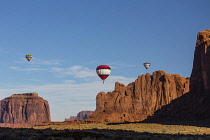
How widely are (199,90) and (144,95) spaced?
218 feet

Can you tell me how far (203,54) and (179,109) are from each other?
68.4 ft

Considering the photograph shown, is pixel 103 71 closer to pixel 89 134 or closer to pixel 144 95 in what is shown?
pixel 89 134

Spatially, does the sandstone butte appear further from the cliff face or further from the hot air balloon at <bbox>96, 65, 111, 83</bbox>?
the cliff face

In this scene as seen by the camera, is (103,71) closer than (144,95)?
Yes

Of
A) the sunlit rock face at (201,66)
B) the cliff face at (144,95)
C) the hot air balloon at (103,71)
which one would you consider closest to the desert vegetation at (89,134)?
the hot air balloon at (103,71)

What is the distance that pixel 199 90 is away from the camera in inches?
4776

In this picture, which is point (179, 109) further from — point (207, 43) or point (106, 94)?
point (106, 94)

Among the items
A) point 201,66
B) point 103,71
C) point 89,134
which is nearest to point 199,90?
point 201,66

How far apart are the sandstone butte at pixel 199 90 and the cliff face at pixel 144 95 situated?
41.7m

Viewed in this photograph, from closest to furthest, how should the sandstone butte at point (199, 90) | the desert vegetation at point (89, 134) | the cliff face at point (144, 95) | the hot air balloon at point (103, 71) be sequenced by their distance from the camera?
1. the desert vegetation at point (89, 134)
2. the hot air balloon at point (103, 71)
3. the sandstone butte at point (199, 90)
4. the cliff face at point (144, 95)

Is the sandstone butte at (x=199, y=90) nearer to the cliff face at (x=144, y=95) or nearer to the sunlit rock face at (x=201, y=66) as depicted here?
the sunlit rock face at (x=201, y=66)

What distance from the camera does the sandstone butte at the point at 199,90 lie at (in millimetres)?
111250

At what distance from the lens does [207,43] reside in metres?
119

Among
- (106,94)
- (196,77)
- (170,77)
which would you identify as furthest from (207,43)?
(106,94)
